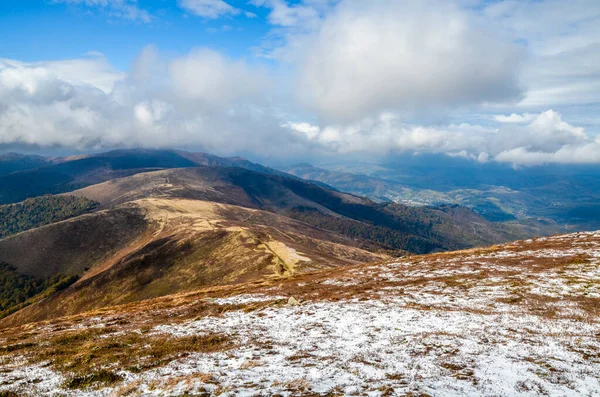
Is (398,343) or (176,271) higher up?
(398,343)

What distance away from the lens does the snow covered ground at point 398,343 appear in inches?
588

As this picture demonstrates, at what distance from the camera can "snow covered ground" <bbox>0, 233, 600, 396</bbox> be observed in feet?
49.0

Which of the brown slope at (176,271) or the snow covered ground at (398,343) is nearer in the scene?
Answer: the snow covered ground at (398,343)

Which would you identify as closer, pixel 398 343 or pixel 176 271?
pixel 398 343

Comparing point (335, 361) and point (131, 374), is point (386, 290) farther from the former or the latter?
point (131, 374)

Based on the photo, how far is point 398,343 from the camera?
2156cm

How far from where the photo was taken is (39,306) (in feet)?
540

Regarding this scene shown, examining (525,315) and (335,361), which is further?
(525,315)

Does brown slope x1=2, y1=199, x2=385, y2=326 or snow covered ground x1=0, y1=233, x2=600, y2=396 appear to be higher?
snow covered ground x1=0, y1=233, x2=600, y2=396

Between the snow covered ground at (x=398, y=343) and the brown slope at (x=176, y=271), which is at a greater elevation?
the snow covered ground at (x=398, y=343)

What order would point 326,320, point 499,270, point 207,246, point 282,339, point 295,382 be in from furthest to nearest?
point 207,246 < point 499,270 < point 326,320 < point 282,339 < point 295,382

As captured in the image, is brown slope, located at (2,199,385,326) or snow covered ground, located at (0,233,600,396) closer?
snow covered ground, located at (0,233,600,396)

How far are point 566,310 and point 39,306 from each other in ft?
715

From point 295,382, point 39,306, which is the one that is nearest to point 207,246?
point 39,306
